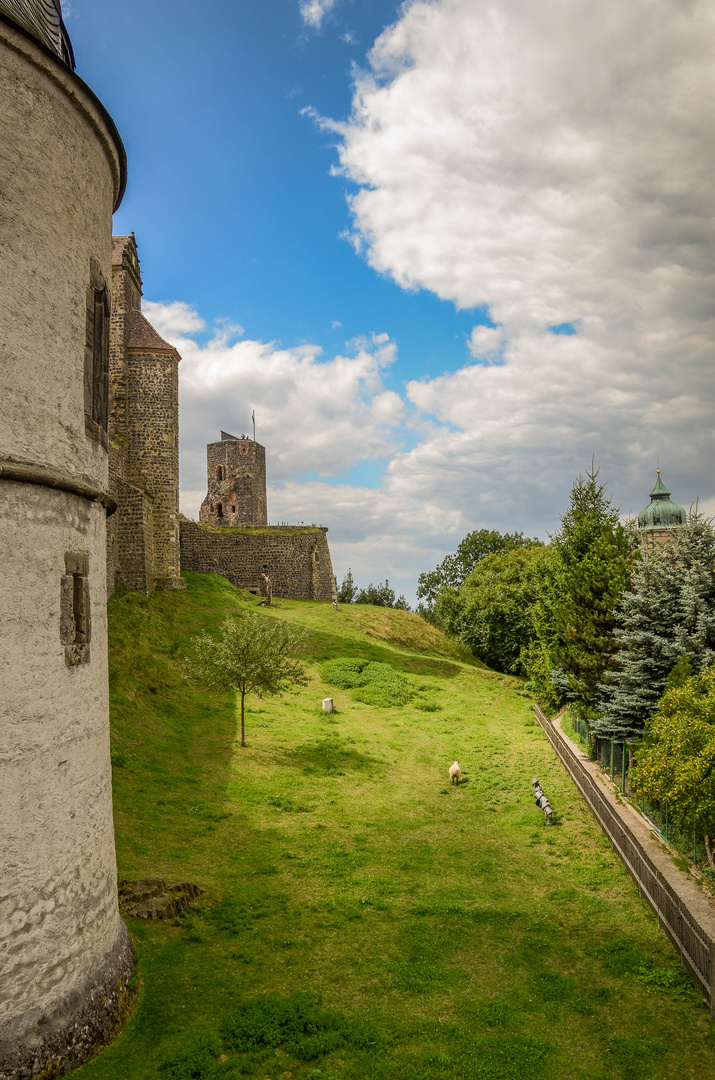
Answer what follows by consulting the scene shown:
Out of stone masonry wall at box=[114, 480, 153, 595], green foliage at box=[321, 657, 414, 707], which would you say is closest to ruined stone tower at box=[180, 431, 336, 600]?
green foliage at box=[321, 657, 414, 707]

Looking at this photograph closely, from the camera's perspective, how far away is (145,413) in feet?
92.2

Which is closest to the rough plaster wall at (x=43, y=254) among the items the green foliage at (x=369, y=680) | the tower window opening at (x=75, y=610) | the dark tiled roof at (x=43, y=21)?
the dark tiled roof at (x=43, y=21)

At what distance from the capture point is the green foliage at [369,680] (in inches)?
1013

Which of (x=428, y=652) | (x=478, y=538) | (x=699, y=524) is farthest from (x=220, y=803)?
(x=478, y=538)

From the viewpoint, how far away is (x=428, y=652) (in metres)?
36.6

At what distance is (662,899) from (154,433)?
968 inches

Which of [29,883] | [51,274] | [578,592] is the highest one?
[51,274]

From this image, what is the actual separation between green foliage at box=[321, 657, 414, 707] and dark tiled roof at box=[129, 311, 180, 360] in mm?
15089

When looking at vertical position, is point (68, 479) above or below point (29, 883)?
above

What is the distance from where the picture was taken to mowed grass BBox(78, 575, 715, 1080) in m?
7.56

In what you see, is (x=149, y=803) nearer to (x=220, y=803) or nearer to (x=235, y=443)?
(x=220, y=803)

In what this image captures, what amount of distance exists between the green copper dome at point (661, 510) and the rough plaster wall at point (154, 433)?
158ft

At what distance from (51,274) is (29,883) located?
19.5ft

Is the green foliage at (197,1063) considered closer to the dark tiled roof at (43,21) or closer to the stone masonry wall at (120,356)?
the dark tiled roof at (43,21)
